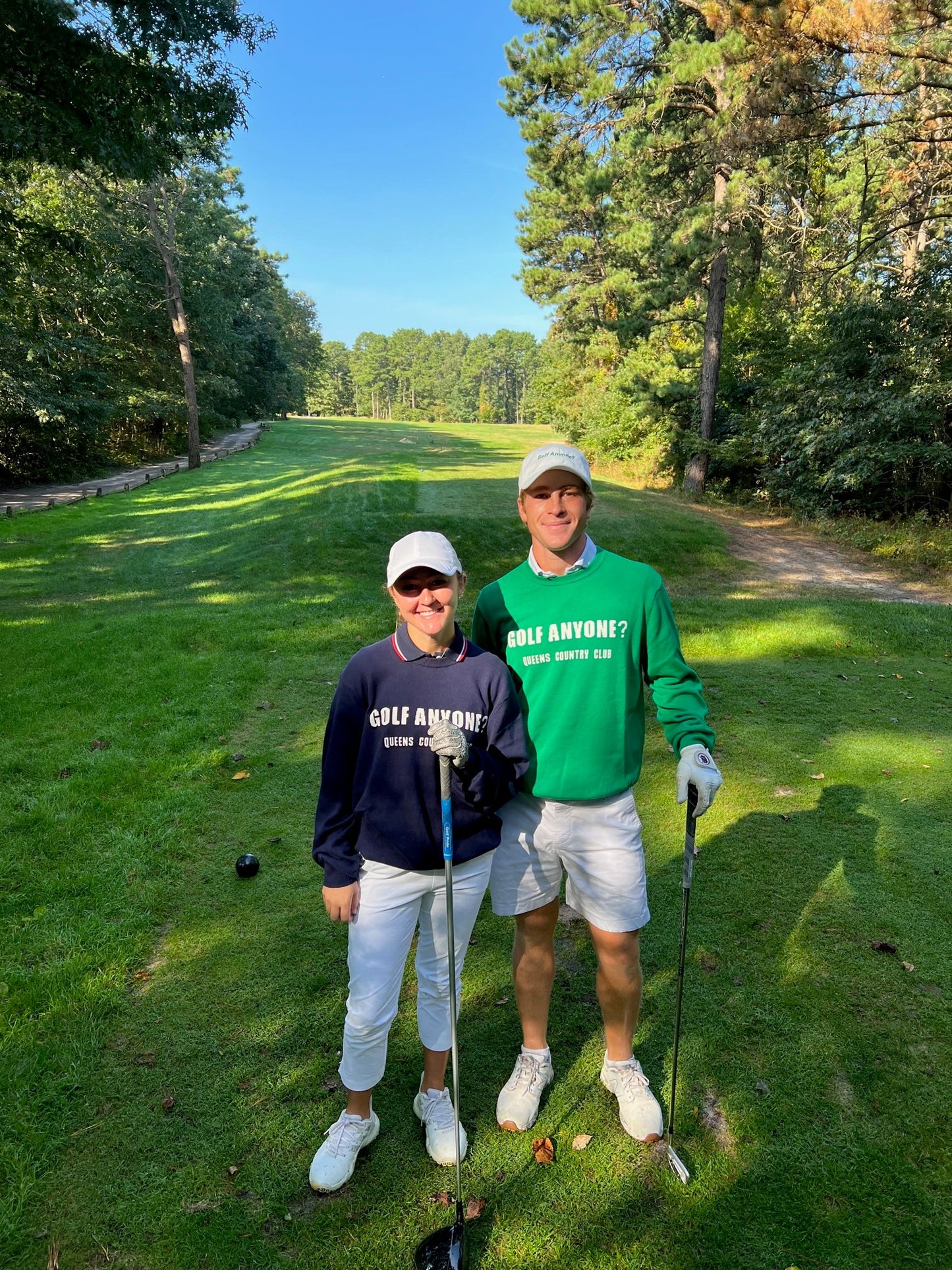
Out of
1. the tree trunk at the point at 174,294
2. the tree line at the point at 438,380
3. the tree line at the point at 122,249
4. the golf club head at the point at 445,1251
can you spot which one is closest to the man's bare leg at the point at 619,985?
the golf club head at the point at 445,1251

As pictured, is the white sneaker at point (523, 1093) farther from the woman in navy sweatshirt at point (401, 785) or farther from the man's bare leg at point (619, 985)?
the woman in navy sweatshirt at point (401, 785)

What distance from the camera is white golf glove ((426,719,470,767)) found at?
2094 mm

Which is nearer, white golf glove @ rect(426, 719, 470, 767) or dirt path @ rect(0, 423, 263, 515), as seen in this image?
white golf glove @ rect(426, 719, 470, 767)

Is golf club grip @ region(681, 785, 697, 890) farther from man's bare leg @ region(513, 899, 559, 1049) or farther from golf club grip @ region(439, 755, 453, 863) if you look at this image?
golf club grip @ region(439, 755, 453, 863)

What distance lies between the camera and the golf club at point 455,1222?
213 cm

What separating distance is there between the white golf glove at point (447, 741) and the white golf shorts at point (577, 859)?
1.85 ft

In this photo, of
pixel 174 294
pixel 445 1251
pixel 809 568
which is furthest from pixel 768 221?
pixel 174 294

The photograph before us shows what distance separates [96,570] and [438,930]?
12.3 m

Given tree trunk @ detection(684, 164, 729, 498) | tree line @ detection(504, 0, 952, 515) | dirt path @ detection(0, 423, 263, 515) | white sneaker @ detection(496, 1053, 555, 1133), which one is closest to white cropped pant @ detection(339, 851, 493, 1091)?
white sneaker @ detection(496, 1053, 555, 1133)

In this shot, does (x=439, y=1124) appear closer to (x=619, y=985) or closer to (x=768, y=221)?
(x=619, y=985)

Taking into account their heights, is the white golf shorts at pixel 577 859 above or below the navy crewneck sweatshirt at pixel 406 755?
below

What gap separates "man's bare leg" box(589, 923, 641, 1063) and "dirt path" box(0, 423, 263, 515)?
1931 cm

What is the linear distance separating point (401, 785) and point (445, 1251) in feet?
4.51

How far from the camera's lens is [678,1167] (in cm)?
242
